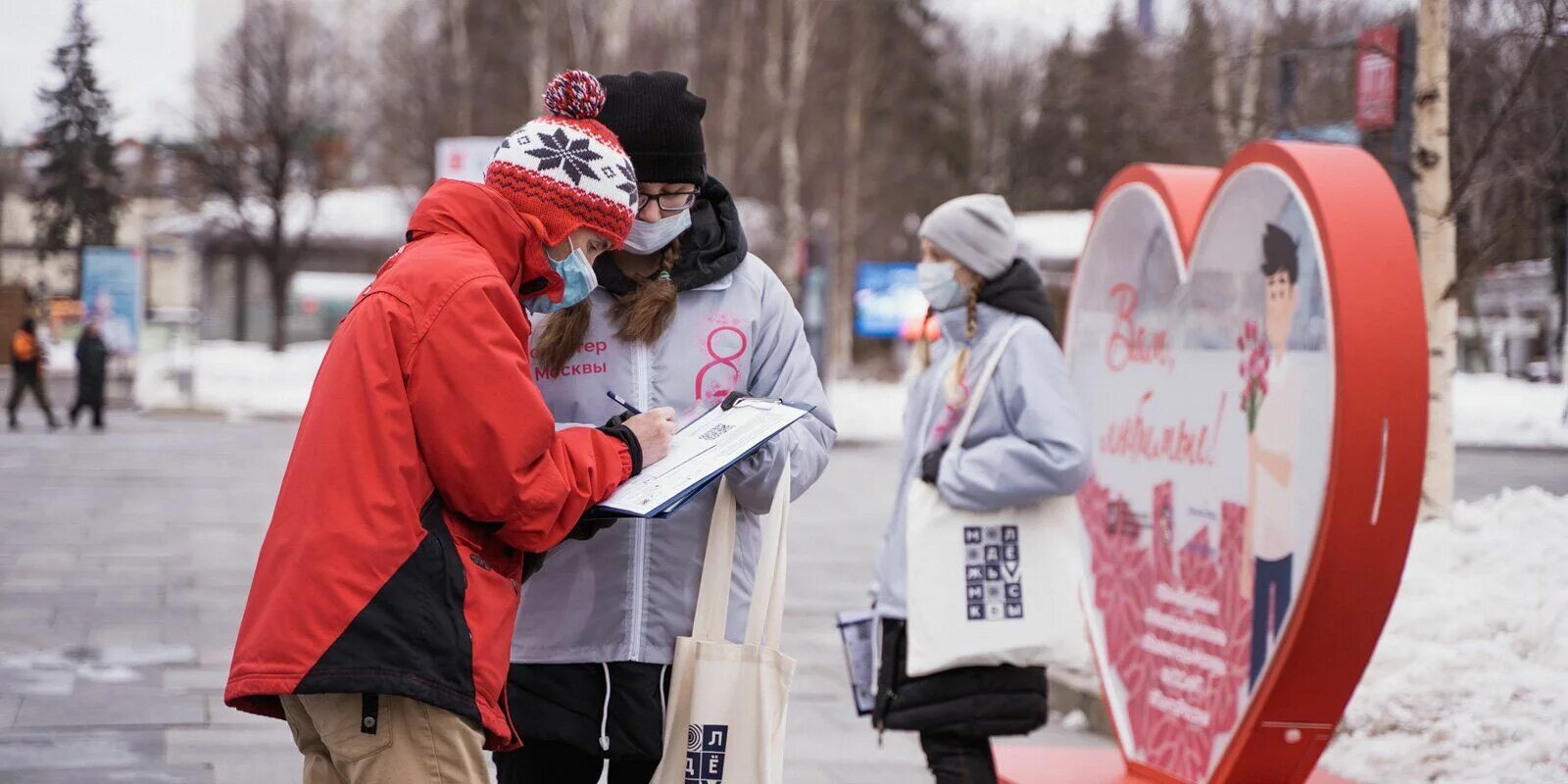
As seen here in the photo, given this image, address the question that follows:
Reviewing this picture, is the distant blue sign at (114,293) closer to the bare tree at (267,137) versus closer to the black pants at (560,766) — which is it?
the bare tree at (267,137)

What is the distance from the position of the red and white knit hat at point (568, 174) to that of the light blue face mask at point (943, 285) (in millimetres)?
1831

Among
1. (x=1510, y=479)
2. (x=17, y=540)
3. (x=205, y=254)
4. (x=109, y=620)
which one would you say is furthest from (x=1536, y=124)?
(x=205, y=254)

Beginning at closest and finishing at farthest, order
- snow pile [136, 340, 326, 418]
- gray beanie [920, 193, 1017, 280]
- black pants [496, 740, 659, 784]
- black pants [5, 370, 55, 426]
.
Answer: black pants [496, 740, 659, 784] → gray beanie [920, 193, 1017, 280] → black pants [5, 370, 55, 426] → snow pile [136, 340, 326, 418]

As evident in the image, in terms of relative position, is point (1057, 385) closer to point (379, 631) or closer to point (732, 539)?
point (732, 539)

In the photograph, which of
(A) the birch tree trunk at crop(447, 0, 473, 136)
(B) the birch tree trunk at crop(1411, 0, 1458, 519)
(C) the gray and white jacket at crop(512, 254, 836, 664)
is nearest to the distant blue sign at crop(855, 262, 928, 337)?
(A) the birch tree trunk at crop(447, 0, 473, 136)

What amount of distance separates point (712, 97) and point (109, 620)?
31.9m

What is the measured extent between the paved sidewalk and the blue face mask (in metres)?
3.24

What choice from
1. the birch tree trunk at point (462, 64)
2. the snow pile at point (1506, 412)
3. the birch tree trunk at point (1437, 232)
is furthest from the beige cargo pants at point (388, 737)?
the birch tree trunk at point (462, 64)

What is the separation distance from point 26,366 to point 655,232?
71.7 feet

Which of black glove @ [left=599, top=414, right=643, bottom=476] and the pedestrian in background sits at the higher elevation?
black glove @ [left=599, top=414, right=643, bottom=476]

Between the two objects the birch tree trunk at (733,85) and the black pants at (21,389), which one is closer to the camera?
the black pants at (21,389)

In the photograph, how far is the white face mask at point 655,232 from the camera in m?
3.08

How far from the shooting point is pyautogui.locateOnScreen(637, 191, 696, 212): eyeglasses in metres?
3.08

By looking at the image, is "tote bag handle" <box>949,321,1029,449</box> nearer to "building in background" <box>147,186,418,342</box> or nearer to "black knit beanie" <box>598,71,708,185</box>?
"black knit beanie" <box>598,71,708,185</box>
